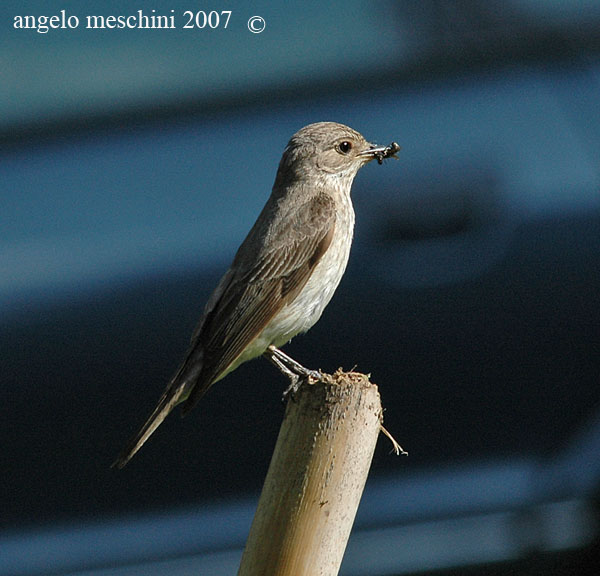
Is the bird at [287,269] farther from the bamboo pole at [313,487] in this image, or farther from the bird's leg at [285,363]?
the bamboo pole at [313,487]

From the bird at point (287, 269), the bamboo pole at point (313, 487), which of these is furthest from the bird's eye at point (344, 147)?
the bamboo pole at point (313, 487)

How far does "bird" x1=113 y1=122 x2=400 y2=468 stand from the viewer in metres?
4.12

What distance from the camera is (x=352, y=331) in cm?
511

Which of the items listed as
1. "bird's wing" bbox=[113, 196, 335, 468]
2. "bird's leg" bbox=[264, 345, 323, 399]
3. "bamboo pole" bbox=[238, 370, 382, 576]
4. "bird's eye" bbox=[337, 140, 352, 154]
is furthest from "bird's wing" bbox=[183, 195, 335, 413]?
"bamboo pole" bbox=[238, 370, 382, 576]

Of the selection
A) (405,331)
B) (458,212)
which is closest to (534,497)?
(405,331)

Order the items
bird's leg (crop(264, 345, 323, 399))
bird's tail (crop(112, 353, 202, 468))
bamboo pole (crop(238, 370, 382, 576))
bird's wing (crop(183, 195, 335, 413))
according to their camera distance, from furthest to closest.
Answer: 1. bird's leg (crop(264, 345, 323, 399))
2. bird's wing (crop(183, 195, 335, 413))
3. bird's tail (crop(112, 353, 202, 468))
4. bamboo pole (crop(238, 370, 382, 576))

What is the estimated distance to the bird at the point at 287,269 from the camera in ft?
13.5

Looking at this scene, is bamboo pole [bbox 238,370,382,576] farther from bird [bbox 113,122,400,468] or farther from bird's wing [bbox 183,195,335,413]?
bird's wing [bbox 183,195,335,413]

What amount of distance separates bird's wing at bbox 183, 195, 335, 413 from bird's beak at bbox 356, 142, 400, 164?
459 mm

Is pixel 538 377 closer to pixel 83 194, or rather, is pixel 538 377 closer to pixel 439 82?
pixel 439 82

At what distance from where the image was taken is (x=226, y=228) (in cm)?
524

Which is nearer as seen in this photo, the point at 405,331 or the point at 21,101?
the point at 405,331

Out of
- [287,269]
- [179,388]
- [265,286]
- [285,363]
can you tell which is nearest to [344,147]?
[287,269]

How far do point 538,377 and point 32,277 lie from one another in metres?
2.46
